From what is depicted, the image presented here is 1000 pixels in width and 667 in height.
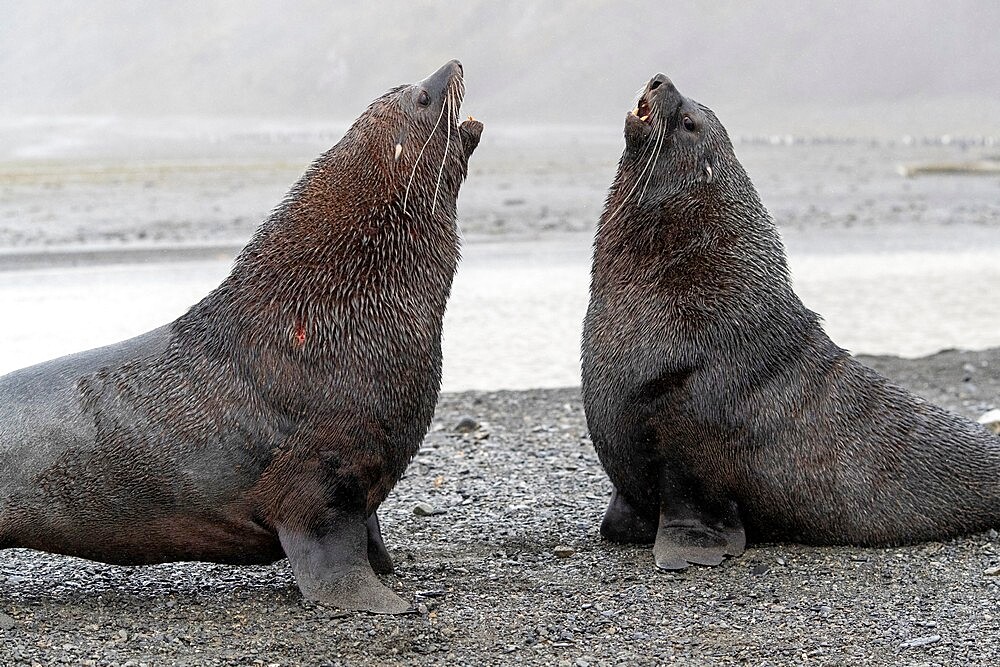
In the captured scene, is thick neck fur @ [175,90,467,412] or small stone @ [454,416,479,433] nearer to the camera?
thick neck fur @ [175,90,467,412]

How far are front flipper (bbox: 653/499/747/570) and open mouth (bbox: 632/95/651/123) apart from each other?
5.71 feet

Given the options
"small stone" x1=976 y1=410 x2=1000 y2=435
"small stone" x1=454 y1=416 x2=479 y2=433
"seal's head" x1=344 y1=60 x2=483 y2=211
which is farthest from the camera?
"small stone" x1=454 y1=416 x2=479 y2=433

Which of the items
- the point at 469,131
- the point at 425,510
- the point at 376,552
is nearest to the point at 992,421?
the point at 425,510

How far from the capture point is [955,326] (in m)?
12.2

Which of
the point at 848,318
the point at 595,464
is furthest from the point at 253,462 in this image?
the point at 848,318

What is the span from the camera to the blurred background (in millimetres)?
13188

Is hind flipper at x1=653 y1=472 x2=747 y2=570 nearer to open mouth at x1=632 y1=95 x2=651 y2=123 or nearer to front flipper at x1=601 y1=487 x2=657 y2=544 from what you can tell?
front flipper at x1=601 y1=487 x2=657 y2=544

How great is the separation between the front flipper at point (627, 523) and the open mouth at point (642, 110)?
1699 millimetres

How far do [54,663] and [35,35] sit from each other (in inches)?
7469

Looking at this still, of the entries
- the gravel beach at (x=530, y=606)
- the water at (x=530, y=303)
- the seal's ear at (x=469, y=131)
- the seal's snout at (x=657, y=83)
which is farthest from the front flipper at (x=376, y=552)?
the water at (x=530, y=303)

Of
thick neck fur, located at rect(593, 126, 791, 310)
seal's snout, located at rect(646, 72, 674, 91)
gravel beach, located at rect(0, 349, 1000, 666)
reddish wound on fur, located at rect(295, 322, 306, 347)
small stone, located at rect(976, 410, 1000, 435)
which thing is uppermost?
seal's snout, located at rect(646, 72, 674, 91)

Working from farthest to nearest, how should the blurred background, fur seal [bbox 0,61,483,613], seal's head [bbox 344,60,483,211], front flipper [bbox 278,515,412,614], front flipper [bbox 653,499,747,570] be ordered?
the blurred background → front flipper [bbox 653,499,747,570] → seal's head [bbox 344,60,483,211] → fur seal [bbox 0,61,483,613] → front flipper [bbox 278,515,412,614]

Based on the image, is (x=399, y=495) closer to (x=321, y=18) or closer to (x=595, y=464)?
(x=595, y=464)

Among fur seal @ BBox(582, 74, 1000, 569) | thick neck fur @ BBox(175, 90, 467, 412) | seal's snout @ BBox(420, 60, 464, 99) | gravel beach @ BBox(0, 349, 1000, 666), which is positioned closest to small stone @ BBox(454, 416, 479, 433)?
gravel beach @ BBox(0, 349, 1000, 666)
